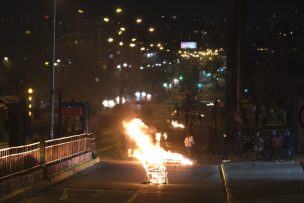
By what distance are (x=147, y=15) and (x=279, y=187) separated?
158965mm

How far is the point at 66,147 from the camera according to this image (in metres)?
25.5

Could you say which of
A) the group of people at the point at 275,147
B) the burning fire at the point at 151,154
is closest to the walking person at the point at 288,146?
the group of people at the point at 275,147

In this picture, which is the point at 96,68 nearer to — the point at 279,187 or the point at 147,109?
the point at 147,109

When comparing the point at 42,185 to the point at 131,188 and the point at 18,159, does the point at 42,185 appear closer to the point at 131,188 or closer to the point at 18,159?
the point at 18,159

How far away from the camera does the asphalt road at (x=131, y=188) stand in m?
17.9

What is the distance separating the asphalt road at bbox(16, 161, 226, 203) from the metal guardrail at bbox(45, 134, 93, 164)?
938 millimetres

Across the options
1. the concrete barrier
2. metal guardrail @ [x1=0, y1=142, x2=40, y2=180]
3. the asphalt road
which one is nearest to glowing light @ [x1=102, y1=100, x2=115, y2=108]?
the asphalt road

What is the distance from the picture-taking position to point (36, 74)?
70625 mm

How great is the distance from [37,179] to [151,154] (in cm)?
1959

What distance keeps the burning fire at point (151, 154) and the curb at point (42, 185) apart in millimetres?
2913

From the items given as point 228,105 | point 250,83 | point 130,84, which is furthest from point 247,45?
point 130,84

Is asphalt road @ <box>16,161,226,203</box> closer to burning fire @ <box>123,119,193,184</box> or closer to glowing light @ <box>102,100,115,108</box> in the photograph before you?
burning fire @ <box>123,119,193,184</box>

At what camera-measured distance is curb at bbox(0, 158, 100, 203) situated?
16.8m

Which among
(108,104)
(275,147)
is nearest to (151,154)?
(275,147)
